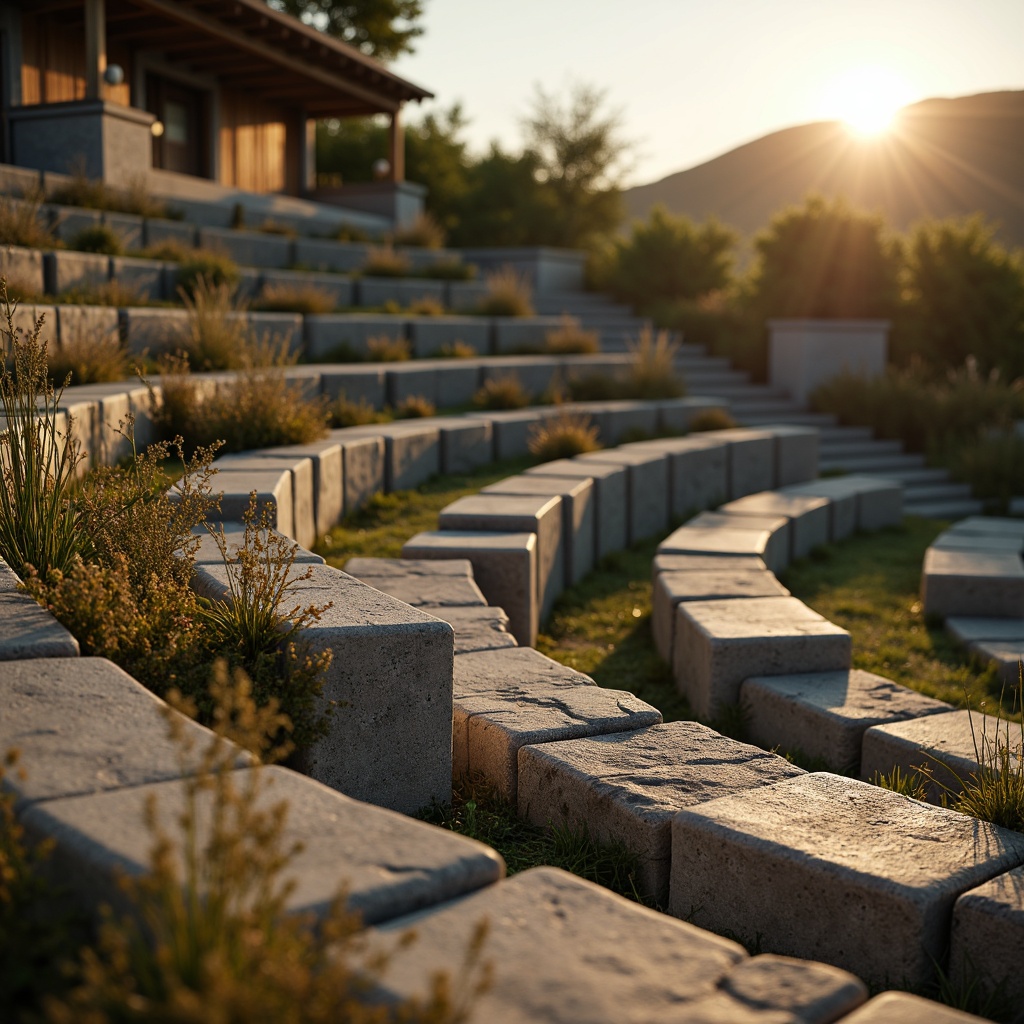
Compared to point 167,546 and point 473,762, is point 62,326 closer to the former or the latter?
point 167,546

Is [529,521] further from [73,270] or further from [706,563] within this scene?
[73,270]

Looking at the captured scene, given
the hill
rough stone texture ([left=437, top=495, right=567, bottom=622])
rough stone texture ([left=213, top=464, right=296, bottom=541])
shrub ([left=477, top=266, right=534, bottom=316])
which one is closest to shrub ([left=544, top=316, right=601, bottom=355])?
shrub ([left=477, top=266, right=534, bottom=316])

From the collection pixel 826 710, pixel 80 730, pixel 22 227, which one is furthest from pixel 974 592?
pixel 22 227

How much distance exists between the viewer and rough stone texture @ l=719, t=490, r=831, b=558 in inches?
276

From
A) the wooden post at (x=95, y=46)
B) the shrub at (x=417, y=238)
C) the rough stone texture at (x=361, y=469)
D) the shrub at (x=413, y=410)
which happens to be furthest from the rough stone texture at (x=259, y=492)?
the shrub at (x=417, y=238)

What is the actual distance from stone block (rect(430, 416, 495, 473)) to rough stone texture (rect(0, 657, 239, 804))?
15.7 feet

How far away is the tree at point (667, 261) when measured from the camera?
1622 centimetres

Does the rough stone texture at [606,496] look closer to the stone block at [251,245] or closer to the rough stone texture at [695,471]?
the rough stone texture at [695,471]

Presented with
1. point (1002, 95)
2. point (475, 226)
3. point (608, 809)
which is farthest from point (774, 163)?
point (608, 809)

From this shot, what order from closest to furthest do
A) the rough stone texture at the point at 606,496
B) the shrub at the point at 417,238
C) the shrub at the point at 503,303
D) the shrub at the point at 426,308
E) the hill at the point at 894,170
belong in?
the rough stone texture at the point at 606,496, the shrub at the point at 426,308, the shrub at the point at 503,303, the shrub at the point at 417,238, the hill at the point at 894,170

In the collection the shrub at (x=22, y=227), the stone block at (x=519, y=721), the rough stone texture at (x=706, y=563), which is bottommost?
the stone block at (x=519, y=721)

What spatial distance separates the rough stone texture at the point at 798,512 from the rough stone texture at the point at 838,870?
13.8 feet

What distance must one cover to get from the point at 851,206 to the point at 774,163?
84.5 metres

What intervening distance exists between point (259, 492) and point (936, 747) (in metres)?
2.64
